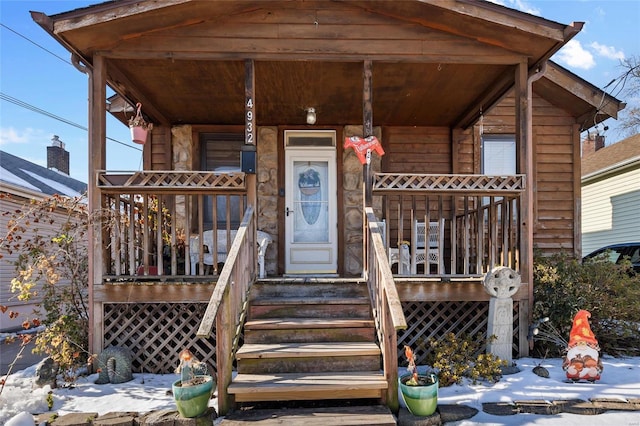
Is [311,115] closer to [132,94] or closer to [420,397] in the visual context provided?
[132,94]

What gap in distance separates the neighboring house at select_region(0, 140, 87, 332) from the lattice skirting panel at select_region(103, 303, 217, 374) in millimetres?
998

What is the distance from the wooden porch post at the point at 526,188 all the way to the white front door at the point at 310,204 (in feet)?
9.13

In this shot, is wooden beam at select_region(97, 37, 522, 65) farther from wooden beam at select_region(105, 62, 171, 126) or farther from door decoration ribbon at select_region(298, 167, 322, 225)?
door decoration ribbon at select_region(298, 167, 322, 225)

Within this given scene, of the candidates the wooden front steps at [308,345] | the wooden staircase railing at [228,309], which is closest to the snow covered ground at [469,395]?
the wooden staircase railing at [228,309]

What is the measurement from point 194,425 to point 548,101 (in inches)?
270

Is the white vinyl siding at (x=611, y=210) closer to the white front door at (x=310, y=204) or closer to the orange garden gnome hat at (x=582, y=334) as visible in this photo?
the white front door at (x=310, y=204)

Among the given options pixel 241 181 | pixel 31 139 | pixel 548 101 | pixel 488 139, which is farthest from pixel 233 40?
pixel 31 139

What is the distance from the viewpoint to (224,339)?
138 inches

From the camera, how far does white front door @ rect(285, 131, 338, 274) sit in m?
6.85

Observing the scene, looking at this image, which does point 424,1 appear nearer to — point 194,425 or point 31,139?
point 194,425

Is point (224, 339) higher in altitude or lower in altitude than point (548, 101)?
lower

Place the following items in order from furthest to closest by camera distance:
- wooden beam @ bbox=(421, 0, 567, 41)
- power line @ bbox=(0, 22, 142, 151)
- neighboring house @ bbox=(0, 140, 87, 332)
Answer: power line @ bbox=(0, 22, 142, 151)
neighboring house @ bbox=(0, 140, 87, 332)
wooden beam @ bbox=(421, 0, 567, 41)

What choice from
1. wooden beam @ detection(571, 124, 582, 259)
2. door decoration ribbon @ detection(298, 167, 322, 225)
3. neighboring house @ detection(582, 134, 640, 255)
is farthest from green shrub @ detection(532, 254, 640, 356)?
neighboring house @ detection(582, 134, 640, 255)

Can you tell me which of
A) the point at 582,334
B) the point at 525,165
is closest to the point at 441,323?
the point at 582,334
